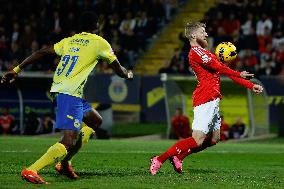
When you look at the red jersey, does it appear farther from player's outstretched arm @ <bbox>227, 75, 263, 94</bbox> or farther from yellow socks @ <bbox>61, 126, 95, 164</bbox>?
yellow socks @ <bbox>61, 126, 95, 164</bbox>

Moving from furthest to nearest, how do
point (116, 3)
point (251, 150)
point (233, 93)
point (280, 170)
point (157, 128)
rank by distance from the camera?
point (116, 3), point (157, 128), point (233, 93), point (251, 150), point (280, 170)

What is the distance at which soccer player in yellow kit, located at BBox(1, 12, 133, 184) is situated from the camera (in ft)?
35.9

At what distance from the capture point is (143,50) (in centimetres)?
3462

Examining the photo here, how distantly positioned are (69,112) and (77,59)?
2.44 ft

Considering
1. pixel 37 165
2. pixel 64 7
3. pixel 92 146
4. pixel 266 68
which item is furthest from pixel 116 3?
pixel 37 165

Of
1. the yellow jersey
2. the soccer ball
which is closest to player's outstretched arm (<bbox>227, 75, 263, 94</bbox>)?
the soccer ball

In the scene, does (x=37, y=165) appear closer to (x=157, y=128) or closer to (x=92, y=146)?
(x=92, y=146)

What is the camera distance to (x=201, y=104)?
41.6ft

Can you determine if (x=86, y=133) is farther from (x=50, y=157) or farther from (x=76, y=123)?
(x=50, y=157)

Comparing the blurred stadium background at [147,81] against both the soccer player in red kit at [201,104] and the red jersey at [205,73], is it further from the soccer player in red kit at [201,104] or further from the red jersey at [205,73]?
the red jersey at [205,73]

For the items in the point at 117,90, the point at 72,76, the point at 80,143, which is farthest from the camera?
the point at 117,90

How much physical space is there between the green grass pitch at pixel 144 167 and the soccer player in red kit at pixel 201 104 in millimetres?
289

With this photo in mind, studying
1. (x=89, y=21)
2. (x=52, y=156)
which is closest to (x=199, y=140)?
(x=89, y=21)

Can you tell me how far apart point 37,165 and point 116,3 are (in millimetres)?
25340
